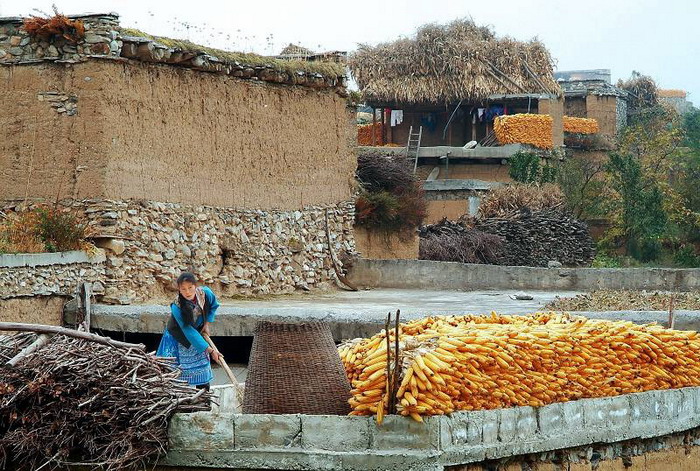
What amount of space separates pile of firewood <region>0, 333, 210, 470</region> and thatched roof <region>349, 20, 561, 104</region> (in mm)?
30724

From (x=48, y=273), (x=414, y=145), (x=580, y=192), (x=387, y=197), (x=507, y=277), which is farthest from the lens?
(x=414, y=145)

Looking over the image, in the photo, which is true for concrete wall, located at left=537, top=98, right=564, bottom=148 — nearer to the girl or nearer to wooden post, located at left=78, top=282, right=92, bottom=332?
wooden post, located at left=78, top=282, right=92, bottom=332

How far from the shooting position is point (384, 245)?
2680cm

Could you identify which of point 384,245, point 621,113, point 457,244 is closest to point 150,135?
point 384,245

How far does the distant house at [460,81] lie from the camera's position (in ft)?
131

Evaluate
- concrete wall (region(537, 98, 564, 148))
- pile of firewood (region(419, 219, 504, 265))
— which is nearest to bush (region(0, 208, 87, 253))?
pile of firewood (region(419, 219, 504, 265))

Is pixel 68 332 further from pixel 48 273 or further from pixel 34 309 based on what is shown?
pixel 48 273

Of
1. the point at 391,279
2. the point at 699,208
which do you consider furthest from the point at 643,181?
the point at 391,279

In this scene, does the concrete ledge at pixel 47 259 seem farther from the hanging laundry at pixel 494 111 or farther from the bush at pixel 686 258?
the hanging laundry at pixel 494 111

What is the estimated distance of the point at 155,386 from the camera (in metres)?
9.73

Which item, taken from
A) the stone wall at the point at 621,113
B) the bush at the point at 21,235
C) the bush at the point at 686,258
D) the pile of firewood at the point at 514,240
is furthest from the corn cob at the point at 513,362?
the stone wall at the point at 621,113

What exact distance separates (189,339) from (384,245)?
602 inches

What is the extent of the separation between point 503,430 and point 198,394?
2.14 m

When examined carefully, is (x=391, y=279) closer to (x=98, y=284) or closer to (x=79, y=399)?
(x=98, y=284)
